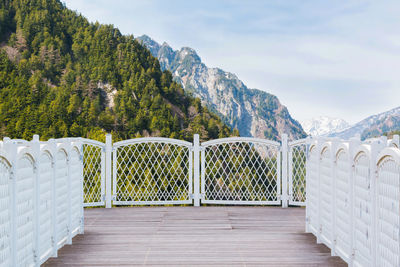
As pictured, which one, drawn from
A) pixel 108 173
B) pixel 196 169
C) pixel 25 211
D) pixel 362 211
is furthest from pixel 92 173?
pixel 362 211

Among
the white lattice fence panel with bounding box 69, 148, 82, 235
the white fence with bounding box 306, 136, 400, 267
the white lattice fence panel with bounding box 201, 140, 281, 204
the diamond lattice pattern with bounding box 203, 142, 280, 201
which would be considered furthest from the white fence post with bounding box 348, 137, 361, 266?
the white lattice fence panel with bounding box 69, 148, 82, 235

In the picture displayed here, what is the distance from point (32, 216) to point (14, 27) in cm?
6277

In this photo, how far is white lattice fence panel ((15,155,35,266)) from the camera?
7.14 feet

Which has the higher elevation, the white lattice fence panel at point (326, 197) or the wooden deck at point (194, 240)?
the white lattice fence panel at point (326, 197)

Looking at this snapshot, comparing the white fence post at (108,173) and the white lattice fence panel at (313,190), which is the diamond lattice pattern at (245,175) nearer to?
the white lattice fence panel at (313,190)

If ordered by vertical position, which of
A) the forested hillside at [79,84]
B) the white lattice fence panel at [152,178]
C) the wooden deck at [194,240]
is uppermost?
the forested hillside at [79,84]

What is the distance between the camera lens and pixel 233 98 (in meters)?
148

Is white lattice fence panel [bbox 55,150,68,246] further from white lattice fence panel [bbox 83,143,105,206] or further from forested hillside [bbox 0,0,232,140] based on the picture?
forested hillside [bbox 0,0,232,140]

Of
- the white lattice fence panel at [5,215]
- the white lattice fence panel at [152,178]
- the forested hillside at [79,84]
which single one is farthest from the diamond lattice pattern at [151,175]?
the forested hillside at [79,84]

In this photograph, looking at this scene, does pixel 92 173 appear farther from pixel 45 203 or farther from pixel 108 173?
pixel 45 203

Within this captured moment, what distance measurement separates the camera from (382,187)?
1.99m

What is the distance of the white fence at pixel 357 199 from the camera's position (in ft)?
6.25

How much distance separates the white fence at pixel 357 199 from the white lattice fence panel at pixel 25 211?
2077 mm

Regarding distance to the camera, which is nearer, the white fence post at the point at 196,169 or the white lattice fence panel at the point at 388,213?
the white lattice fence panel at the point at 388,213
